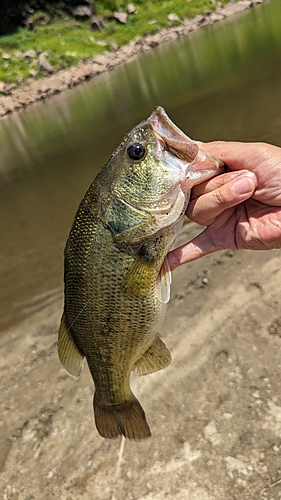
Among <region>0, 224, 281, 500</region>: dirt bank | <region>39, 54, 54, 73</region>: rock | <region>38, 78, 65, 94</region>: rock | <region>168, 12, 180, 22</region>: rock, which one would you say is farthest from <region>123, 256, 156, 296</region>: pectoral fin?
<region>168, 12, 180, 22</region>: rock

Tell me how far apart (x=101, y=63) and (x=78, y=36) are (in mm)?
11806

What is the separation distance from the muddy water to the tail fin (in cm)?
435

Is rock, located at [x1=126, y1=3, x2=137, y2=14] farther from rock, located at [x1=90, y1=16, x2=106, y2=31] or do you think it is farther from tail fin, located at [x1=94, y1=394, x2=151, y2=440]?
tail fin, located at [x1=94, y1=394, x2=151, y2=440]

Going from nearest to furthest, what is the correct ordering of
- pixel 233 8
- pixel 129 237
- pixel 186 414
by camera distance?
pixel 129 237
pixel 186 414
pixel 233 8

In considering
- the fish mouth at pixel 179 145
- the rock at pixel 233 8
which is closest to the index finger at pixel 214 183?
the fish mouth at pixel 179 145

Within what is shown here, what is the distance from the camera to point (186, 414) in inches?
166

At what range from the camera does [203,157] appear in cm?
301

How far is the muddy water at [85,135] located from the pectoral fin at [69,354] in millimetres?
4384

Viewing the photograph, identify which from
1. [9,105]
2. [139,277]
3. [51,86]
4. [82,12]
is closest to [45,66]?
[51,86]

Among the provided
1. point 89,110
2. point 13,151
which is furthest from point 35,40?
point 13,151

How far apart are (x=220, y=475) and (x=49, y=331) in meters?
3.75

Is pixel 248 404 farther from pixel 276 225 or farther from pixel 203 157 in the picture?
pixel 203 157

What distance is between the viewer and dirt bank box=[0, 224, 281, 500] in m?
3.66

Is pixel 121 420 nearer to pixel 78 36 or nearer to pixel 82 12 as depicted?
pixel 78 36
